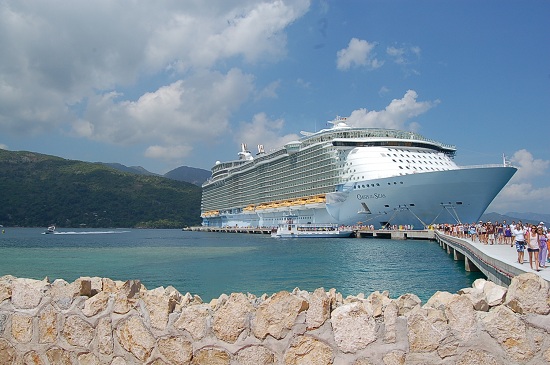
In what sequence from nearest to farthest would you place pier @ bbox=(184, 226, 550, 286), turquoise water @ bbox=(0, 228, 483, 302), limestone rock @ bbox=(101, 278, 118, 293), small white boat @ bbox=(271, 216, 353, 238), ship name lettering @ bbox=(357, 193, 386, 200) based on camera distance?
limestone rock @ bbox=(101, 278, 118, 293), pier @ bbox=(184, 226, 550, 286), turquoise water @ bbox=(0, 228, 483, 302), ship name lettering @ bbox=(357, 193, 386, 200), small white boat @ bbox=(271, 216, 353, 238)

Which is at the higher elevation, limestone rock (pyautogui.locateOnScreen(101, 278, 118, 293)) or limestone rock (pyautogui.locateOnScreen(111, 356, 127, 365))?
limestone rock (pyautogui.locateOnScreen(101, 278, 118, 293))

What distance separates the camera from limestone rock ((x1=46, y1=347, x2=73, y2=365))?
3.81m

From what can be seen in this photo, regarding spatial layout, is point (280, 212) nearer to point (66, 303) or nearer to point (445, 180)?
point (445, 180)

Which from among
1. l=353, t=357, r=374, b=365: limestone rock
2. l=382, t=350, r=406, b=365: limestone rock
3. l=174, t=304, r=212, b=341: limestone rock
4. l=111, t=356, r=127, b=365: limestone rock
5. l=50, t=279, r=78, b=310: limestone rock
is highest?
l=50, t=279, r=78, b=310: limestone rock

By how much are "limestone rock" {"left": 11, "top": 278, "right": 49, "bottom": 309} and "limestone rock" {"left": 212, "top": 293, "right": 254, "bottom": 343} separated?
1.63 metres

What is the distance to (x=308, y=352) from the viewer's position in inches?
128

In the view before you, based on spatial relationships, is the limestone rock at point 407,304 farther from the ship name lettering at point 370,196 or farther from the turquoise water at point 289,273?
the ship name lettering at point 370,196

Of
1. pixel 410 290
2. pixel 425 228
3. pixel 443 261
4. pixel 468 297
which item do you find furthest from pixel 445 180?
pixel 468 297

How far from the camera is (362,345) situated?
125 inches

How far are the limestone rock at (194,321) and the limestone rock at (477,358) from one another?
5.73 ft

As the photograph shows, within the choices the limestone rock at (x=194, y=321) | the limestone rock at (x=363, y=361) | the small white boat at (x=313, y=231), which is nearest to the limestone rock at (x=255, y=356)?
the limestone rock at (x=194, y=321)

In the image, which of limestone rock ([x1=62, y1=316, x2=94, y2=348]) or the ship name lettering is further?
the ship name lettering

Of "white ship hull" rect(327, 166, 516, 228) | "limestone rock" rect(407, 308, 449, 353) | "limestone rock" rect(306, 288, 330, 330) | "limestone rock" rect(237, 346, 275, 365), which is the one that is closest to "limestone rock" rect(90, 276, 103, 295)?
"limestone rock" rect(237, 346, 275, 365)

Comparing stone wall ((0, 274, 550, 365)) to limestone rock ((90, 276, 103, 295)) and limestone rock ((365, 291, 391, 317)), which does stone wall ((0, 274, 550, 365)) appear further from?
limestone rock ((90, 276, 103, 295))
